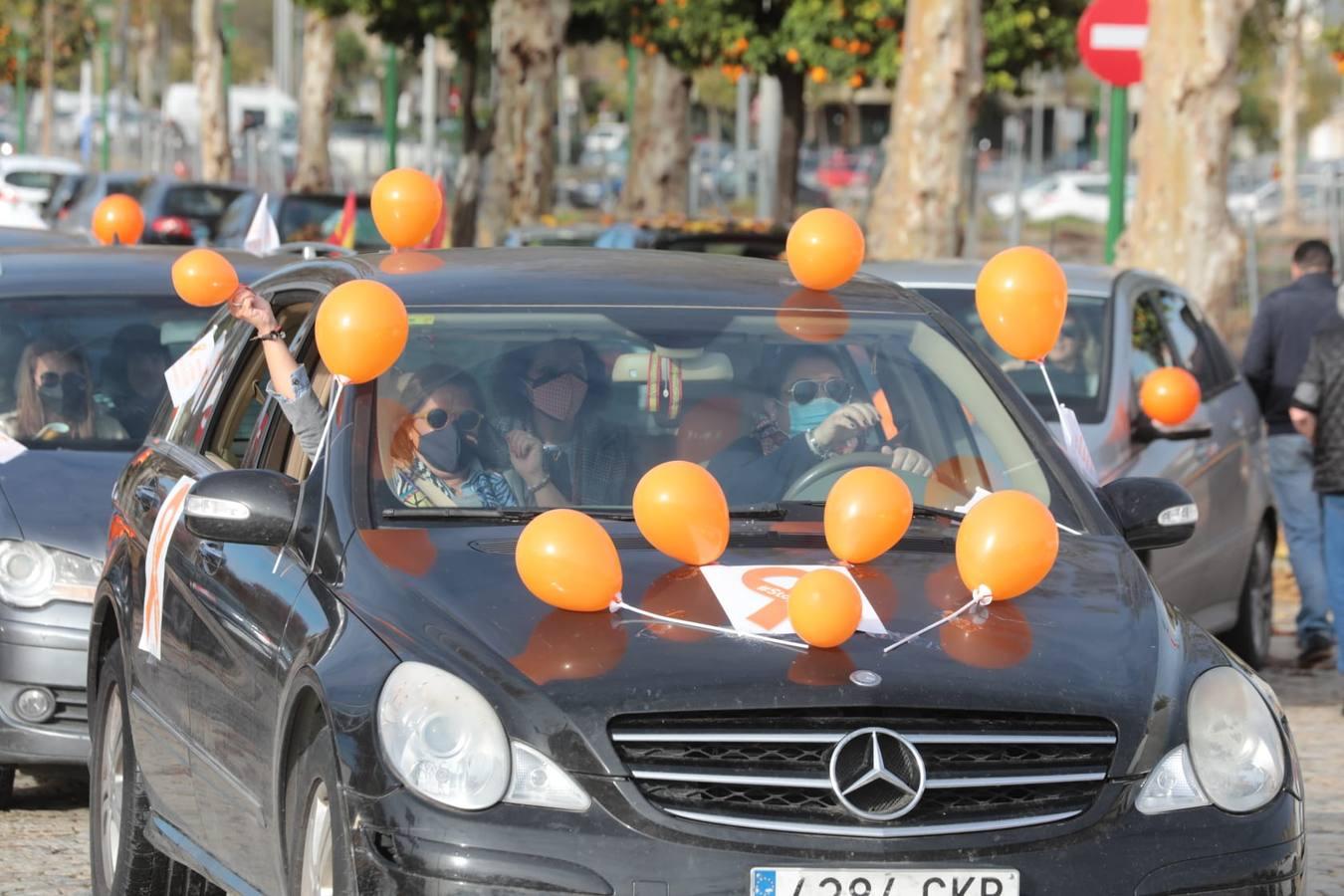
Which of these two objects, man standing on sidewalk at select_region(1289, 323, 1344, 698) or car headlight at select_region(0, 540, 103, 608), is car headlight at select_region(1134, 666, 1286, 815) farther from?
man standing on sidewalk at select_region(1289, 323, 1344, 698)

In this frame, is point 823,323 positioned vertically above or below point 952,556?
above

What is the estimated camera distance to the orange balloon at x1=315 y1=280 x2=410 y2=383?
4938mm

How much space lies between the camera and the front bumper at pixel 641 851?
4051 millimetres

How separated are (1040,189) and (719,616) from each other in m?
51.8

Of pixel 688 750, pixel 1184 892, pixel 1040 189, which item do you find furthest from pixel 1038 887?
pixel 1040 189

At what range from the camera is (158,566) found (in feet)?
19.3

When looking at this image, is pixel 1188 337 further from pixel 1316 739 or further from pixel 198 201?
pixel 198 201

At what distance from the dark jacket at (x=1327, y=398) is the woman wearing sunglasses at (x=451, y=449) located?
5891mm

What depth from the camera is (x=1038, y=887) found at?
4.16 m

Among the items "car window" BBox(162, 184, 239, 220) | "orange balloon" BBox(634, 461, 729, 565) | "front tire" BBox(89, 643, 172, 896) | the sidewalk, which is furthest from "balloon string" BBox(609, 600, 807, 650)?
"car window" BBox(162, 184, 239, 220)

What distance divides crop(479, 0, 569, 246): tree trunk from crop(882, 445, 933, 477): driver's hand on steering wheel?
20.0 meters

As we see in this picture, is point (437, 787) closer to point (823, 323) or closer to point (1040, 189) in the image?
point (823, 323)

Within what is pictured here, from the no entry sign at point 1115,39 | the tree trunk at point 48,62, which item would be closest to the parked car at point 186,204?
the no entry sign at point 1115,39

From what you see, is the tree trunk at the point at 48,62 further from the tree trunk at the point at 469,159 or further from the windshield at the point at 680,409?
the windshield at the point at 680,409
